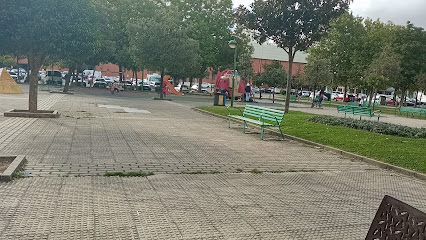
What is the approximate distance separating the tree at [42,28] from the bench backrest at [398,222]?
12643 millimetres

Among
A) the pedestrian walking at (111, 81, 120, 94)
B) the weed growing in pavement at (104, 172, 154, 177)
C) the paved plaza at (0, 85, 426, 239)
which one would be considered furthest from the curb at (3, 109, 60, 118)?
the pedestrian walking at (111, 81, 120, 94)

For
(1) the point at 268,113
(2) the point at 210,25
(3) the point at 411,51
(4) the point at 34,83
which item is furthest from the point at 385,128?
(3) the point at 411,51

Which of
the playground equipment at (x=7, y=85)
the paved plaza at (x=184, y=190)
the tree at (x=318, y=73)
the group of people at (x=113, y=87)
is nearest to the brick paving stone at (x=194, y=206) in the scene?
the paved plaza at (x=184, y=190)

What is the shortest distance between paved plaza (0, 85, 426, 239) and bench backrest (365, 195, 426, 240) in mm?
2026

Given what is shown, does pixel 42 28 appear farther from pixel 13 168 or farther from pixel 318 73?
pixel 318 73

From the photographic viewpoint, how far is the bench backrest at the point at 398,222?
75.3 inches

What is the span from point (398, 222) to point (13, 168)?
562 centimetres

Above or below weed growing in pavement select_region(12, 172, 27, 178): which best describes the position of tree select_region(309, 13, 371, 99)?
above

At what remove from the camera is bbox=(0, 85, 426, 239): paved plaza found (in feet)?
13.7

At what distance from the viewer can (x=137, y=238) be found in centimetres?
384

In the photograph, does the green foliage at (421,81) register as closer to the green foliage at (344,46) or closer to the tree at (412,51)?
the tree at (412,51)

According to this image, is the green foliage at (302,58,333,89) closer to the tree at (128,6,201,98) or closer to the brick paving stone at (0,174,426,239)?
the tree at (128,6,201,98)

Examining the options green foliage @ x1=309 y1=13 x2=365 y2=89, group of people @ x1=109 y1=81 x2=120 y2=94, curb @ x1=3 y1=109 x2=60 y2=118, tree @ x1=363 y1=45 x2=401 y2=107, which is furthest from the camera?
green foliage @ x1=309 y1=13 x2=365 y2=89

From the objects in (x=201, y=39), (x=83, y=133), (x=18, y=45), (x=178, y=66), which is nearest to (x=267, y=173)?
(x=83, y=133)
